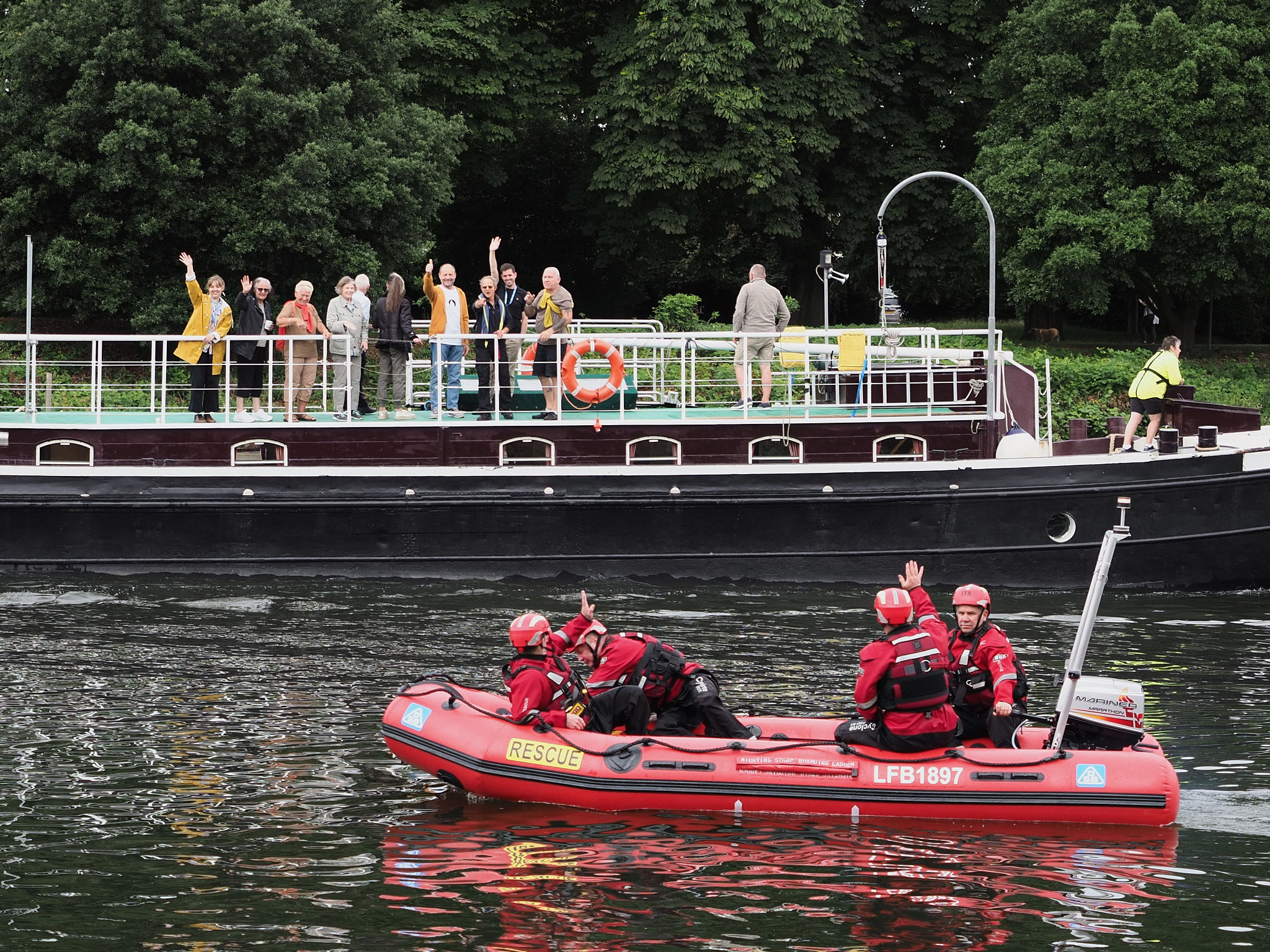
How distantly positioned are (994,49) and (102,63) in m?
22.3

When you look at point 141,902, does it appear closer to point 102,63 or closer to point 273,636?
point 273,636

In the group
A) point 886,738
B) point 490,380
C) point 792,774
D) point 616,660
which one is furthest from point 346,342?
point 886,738

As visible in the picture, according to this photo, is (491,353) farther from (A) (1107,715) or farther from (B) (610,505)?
(A) (1107,715)

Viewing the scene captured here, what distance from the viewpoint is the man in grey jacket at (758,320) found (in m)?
20.7

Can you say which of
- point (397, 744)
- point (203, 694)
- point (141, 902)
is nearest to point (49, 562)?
point (203, 694)

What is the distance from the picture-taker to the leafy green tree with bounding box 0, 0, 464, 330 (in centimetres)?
3278

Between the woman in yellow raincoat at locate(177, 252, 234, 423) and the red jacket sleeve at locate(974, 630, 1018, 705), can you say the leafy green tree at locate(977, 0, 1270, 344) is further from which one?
the red jacket sleeve at locate(974, 630, 1018, 705)

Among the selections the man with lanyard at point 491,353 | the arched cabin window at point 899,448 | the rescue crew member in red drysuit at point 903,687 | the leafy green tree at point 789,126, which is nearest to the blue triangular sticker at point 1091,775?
the rescue crew member in red drysuit at point 903,687

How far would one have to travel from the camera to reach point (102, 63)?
107 ft

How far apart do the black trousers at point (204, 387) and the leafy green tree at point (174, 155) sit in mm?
12199

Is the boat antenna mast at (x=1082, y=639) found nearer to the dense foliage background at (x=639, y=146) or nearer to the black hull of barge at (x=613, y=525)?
the black hull of barge at (x=613, y=525)

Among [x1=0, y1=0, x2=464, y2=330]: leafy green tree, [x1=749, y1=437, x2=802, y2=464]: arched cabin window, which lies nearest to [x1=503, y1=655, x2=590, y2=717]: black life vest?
[x1=749, y1=437, x2=802, y2=464]: arched cabin window

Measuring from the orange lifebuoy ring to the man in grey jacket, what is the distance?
156cm

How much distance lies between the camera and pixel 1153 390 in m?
20.8
